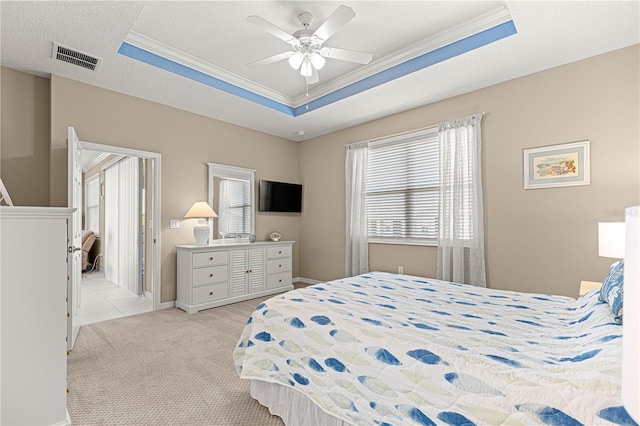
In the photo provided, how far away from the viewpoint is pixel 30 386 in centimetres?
158

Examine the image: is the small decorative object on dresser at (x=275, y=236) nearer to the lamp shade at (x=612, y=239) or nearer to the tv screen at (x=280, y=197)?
the tv screen at (x=280, y=197)

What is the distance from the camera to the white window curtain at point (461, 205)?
359 centimetres

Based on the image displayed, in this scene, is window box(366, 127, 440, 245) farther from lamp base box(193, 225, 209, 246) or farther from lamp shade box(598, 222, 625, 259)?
lamp base box(193, 225, 209, 246)

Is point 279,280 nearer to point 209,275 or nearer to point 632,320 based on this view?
point 209,275

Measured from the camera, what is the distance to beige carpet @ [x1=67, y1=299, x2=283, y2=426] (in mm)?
1850

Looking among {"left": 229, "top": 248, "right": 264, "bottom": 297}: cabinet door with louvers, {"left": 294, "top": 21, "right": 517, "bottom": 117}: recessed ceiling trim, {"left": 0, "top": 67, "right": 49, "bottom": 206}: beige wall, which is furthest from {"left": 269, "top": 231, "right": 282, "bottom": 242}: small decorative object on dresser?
{"left": 0, "top": 67, "right": 49, "bottom": 206}: beige wall

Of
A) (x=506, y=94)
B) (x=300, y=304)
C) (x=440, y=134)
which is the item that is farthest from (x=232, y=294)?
(x=506, y=94)

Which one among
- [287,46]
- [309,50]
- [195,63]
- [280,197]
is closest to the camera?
[309,50]

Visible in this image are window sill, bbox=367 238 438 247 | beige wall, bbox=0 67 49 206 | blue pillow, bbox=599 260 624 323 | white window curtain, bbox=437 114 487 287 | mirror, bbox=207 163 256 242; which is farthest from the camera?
mirror, bbox=207 163 256 242

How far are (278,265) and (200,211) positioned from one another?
151 cm

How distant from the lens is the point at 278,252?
5000 millimetres

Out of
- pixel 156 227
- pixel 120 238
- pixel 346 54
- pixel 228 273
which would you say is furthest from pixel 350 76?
pixel 120 238

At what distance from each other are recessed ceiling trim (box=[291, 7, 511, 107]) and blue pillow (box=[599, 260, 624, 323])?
2.22 metres

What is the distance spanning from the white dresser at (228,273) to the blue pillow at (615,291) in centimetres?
382
